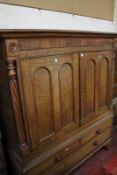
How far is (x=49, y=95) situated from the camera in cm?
109

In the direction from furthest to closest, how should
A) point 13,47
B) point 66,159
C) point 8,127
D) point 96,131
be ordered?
point 96,131 → point 66,159 → point 8,127 → point 13,47

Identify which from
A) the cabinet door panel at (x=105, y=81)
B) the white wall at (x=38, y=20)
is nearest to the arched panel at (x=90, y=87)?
the cabinet door panel at (x=105, y=81)

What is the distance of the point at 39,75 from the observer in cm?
100

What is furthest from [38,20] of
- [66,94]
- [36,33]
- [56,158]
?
[56,158]

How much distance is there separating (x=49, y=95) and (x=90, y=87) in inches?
19.9

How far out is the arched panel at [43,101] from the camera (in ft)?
3.29

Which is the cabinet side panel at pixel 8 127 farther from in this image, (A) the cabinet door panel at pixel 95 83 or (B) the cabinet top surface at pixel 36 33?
(A) the cabinet door panel at pixel 95 83

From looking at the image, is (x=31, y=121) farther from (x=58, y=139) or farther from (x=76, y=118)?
(x=76, y=118)

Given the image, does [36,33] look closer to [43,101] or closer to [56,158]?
[43,101]

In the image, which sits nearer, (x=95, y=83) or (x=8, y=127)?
(x=8, y=127)

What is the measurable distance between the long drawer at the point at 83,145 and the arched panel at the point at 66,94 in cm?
27

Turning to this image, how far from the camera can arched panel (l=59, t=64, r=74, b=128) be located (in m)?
1.15

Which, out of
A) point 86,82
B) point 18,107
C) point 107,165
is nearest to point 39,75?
point 18,107

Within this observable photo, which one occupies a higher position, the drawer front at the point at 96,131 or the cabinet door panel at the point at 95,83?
the cabinet door panel at the point at 95,83
